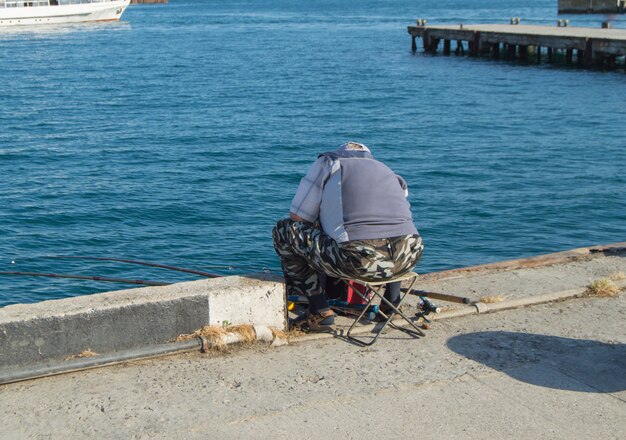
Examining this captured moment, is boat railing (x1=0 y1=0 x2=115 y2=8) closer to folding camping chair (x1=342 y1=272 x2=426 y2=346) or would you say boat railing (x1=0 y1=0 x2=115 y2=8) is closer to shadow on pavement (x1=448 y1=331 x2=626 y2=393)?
folding camping chair (x1=342 y1=272 x2=426 y2=346)

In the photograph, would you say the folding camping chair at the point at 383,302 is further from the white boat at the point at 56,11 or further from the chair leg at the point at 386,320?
the white boat at the point at 56,11

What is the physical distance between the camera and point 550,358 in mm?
5402

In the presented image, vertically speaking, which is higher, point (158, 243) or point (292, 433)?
point (292, 433)

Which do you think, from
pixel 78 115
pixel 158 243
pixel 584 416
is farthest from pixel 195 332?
pixel 78 115

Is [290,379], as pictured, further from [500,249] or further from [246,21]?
[246,21]

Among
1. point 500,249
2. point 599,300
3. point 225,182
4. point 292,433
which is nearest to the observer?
point 292,433

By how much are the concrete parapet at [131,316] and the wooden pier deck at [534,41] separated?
37403 mm

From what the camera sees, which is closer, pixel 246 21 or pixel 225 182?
pixel 225 182

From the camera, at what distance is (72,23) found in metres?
88.5

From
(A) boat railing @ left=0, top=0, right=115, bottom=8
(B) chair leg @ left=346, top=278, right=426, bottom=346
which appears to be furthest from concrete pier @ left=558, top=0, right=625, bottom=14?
(B) chair leg @ left=346, top=278, right=426, bottom=346

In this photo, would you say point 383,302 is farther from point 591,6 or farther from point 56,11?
point 591,6

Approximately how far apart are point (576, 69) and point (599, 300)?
3985 cm

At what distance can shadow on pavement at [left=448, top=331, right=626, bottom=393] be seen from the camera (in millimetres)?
5070

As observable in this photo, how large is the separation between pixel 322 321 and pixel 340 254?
24.0 inches
